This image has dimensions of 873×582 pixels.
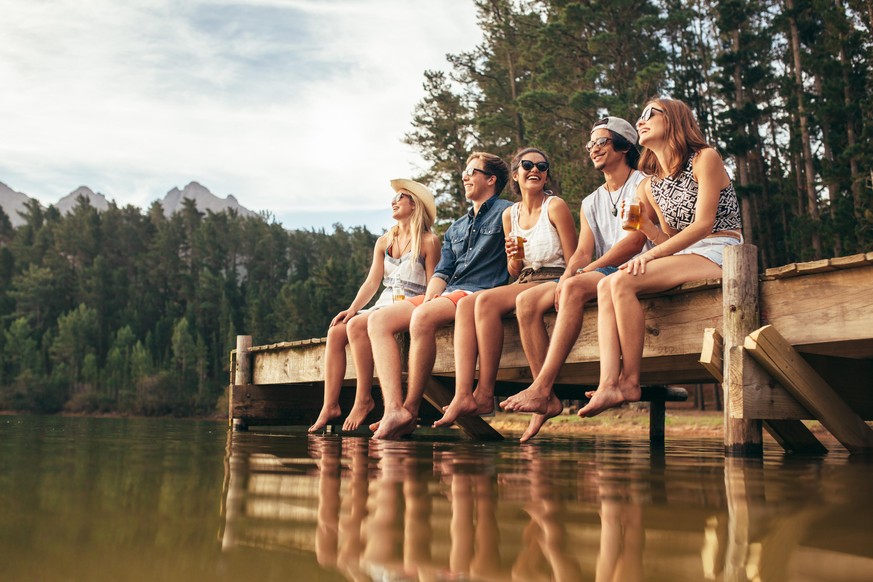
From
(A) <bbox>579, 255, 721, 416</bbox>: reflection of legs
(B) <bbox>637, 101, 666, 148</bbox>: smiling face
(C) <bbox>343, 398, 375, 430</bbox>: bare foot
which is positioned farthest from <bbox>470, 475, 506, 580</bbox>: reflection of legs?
(C) <bbox>343, 398, 375, 430</bbox>: bare foot

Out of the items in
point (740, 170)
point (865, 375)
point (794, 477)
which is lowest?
point (794, 477)

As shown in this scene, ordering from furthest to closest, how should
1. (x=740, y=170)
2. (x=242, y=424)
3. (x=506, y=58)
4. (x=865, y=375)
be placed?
(x=506, y=58)
(x=740, y=170)
(x=242, y=424)
(x=865, y=375)

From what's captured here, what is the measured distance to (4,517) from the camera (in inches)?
63.4

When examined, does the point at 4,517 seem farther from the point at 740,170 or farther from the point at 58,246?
the point at 58,246

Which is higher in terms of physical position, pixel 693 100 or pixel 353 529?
pixel 693 100

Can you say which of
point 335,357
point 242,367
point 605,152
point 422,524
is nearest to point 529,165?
point 605,152

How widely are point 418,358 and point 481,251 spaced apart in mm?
921

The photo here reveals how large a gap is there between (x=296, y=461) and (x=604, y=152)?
9.36ft

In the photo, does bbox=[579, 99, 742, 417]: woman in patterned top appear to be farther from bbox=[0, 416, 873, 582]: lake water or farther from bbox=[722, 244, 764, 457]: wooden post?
bbox=[0, 416, 873, 582]: lake water

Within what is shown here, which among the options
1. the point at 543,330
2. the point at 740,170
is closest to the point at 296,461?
the point at 543,330

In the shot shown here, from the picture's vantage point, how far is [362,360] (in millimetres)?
6359

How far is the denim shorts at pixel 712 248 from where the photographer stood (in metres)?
4.64

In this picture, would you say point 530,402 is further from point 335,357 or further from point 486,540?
point 486,540

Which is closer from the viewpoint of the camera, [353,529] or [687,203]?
[353,529]
